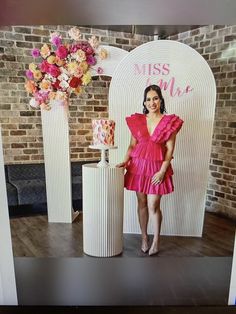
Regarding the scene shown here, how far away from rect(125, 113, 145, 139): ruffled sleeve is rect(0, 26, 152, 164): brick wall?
18 cm

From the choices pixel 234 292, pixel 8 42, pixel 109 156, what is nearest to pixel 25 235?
pixel 109 156

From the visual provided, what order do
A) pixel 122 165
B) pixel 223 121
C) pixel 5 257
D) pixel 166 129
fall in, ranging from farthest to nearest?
1. pixel 223 121
2. pixel 122 165
3. pixel 166 129
4. pixel 5 257

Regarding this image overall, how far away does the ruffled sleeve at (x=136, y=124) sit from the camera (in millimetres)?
1418

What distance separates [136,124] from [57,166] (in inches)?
23.3

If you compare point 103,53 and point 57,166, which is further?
point 57,166

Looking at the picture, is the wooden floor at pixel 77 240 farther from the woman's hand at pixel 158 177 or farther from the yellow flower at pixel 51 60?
the yellow flower at pixel 51 60

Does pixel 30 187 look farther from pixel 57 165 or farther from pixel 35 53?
pixel 35 53

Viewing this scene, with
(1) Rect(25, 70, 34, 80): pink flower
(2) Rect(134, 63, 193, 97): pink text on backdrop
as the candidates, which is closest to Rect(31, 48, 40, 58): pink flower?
(1) Rect(25, 70, 34, 80): pink flower

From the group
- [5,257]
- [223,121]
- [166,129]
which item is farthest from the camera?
[223,121]

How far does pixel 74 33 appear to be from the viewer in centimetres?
126

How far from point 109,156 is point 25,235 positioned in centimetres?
70

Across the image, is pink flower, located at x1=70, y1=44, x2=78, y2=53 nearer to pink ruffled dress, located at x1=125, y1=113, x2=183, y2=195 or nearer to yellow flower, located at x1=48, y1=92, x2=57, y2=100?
yellow flower, located at x1=48, y1=92, x2=57, y2=100

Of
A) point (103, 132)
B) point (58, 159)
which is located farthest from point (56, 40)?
point (58, 159)

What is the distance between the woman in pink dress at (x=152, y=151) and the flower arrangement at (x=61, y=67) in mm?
369
